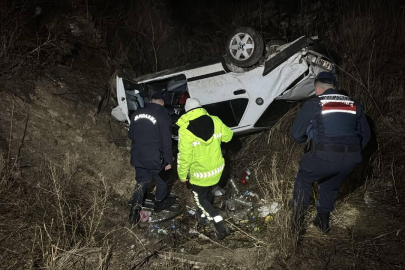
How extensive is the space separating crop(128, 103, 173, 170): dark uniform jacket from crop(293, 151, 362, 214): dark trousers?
1823 millimetres

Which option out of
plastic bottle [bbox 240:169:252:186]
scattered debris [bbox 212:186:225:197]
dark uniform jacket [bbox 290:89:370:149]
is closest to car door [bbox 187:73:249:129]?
plastic bottle [bbox 240:169:252:186]

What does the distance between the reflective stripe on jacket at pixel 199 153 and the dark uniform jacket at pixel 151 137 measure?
1.54 ft

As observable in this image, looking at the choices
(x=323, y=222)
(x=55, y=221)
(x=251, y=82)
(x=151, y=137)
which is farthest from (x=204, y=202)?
(x=251, y=82)

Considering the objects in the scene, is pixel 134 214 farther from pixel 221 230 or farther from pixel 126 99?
pixel 126 99

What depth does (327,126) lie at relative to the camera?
3.42 meters

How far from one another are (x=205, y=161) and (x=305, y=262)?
5.31 ft

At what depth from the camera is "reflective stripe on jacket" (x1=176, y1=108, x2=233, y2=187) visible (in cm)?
395

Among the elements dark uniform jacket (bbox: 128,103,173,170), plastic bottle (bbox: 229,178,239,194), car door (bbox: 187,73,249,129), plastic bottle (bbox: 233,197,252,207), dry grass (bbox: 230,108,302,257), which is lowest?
plastic bottle (bbox: 233,197,252,207)

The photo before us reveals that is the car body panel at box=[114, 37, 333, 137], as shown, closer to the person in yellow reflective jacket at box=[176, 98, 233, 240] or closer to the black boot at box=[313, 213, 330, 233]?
the person in yellow reflective jacket at box=[176, 98, 233, 240]

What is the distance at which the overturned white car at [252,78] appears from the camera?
481 cm

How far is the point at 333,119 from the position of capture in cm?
341

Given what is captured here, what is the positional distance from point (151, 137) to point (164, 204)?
1.18 meters

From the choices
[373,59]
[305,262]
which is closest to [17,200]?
[305,262]

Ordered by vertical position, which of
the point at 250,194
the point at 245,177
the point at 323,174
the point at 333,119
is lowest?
the point at 250,194
